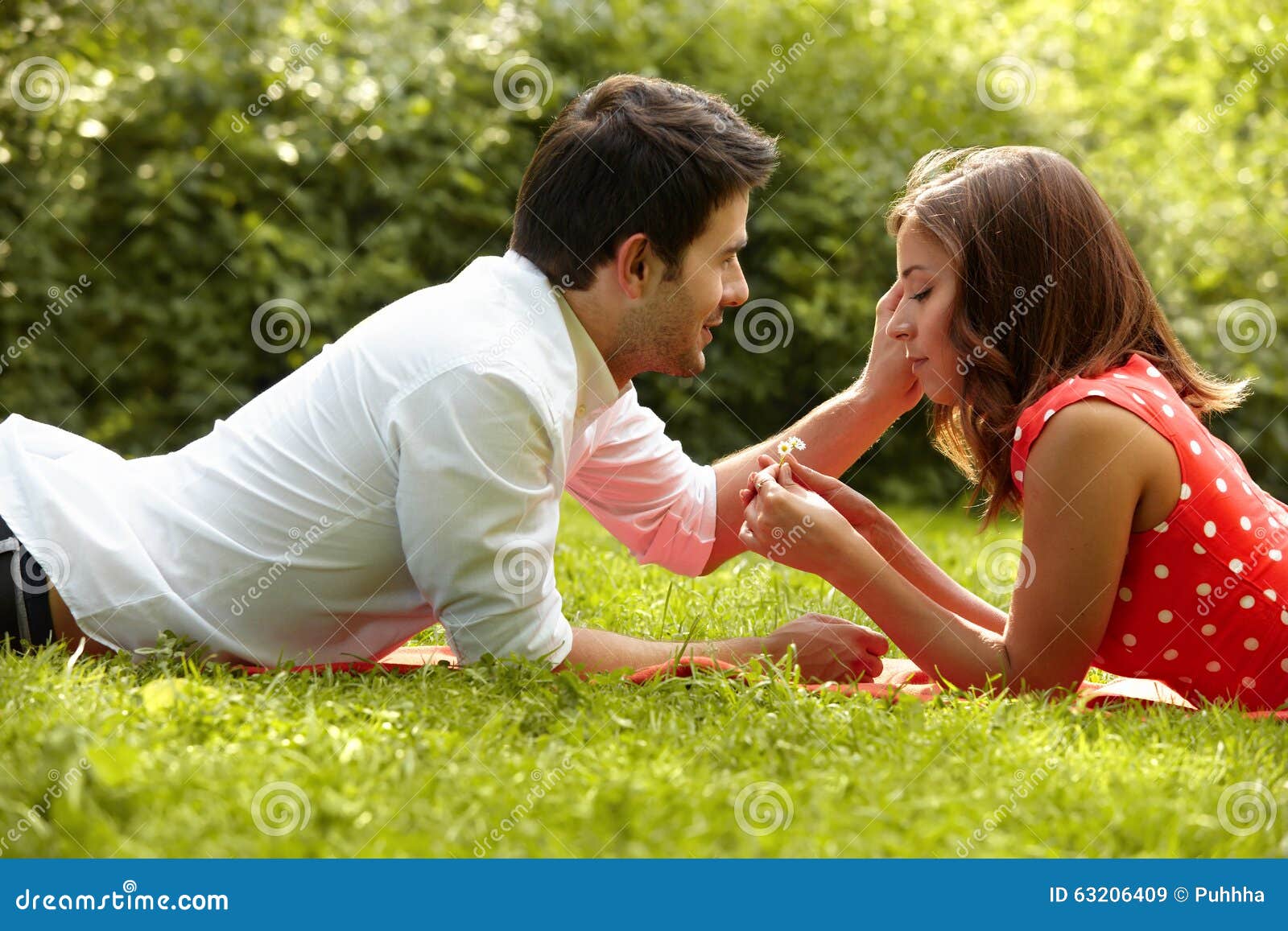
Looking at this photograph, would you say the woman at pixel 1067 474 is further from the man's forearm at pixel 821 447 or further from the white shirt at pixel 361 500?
the white shirt at pixel 361 500

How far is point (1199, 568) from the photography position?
324 cm

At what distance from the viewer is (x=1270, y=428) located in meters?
8.83

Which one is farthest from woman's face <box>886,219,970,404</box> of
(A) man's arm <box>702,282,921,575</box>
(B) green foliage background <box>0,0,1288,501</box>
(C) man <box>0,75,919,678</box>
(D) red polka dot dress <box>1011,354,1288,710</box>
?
(B) green foliage background <box>0,0,1288,501</box>

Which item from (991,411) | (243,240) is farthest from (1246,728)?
(243,240)

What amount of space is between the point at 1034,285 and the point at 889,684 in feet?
3.43

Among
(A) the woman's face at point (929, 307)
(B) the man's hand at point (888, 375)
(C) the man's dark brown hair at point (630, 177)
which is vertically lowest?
(B) the man's hand at point (888, 375)

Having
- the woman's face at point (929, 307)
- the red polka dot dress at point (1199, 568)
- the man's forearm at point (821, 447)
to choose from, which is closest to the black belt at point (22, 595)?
the man's forearm at point (821, 447)

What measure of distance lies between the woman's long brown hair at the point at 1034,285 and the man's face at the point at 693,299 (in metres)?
0.49

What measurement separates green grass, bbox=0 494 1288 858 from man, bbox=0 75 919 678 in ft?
0.59

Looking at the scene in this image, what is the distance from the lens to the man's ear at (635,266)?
3.30 m

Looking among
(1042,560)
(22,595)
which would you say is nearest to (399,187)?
(22,595)

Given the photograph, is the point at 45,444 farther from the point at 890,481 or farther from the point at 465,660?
the point at 890,481

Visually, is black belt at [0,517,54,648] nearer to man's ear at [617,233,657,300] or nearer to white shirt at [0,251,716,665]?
white shirt at [0,251,716,665]
